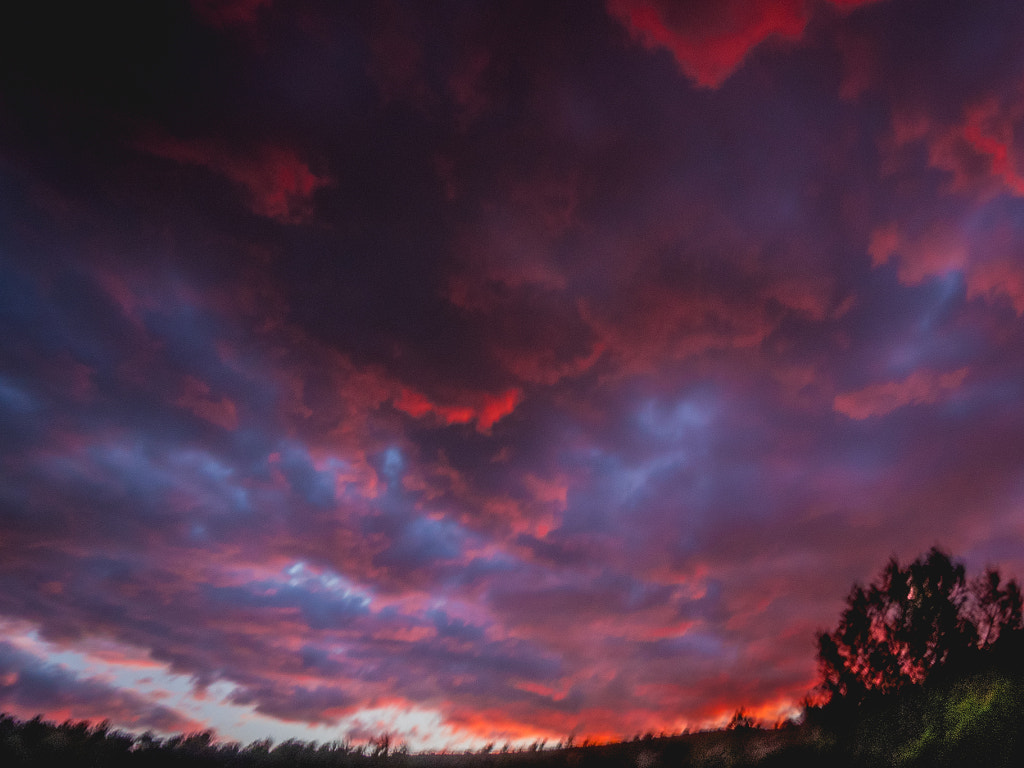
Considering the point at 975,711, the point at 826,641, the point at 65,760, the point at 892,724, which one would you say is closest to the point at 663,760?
the point at 892,724

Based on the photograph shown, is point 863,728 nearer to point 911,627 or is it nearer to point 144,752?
point 911,627

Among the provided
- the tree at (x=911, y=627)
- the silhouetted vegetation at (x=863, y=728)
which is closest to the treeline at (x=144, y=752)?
the silhouetted vegetation at (x=863, y=728)

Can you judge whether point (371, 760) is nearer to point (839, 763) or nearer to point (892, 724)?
point (839, 763)

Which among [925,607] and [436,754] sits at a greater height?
[925,607]

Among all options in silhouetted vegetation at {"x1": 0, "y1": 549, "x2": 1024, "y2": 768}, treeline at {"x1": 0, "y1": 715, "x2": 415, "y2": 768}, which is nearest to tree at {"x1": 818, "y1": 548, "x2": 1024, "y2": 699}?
silhouetted vegetation at {"x1": 0, "y1": 549, "x2": 1024, "y2": 768}

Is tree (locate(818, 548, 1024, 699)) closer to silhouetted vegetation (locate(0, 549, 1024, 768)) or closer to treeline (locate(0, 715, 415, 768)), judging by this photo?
silhouetted vegetation (locate(0, 549, 1024, 768))

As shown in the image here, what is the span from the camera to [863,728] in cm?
1656

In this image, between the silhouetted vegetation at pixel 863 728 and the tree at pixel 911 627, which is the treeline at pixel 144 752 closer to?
the silhouetted vegetation at pixel 863 728

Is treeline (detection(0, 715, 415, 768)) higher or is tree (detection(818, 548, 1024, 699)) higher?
tree (detection(818, 548, 1024, 699))

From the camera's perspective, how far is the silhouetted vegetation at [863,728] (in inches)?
552

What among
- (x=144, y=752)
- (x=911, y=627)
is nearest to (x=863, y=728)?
(x=911, y=627)

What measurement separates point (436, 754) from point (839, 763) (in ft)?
59.3

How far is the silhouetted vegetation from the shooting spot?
46.0 feet

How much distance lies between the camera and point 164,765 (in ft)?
60.4
